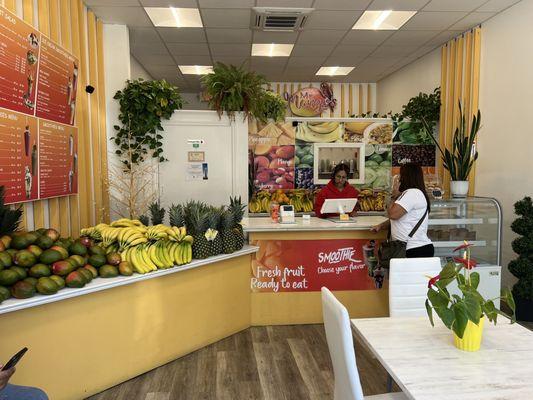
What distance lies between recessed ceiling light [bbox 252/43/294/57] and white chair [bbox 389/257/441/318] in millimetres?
4949

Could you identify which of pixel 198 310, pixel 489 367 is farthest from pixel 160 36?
pixel 489 367

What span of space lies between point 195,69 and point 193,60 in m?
0.82

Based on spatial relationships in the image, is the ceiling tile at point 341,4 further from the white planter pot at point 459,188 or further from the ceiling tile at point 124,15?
the white planter pot at point 459,188

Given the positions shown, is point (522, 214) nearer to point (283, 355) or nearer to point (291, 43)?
point (283, 355)

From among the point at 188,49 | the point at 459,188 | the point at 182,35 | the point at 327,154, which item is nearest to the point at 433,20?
the point at 459,188

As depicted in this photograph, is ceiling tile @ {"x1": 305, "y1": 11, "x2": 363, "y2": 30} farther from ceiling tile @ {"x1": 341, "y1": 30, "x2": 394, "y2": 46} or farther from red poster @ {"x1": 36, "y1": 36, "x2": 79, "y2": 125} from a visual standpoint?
red poster @ {"x1": 36, "y1": 36, "x2": 79, "y2": 125}

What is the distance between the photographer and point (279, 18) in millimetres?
5473

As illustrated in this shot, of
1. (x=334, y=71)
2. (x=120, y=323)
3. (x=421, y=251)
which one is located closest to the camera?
(x=120, y=323)

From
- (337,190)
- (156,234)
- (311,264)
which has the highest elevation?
(337,190)

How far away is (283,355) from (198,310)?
89cm

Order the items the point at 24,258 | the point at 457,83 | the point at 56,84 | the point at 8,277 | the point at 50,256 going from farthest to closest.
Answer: the point at 457,83
the point at 56,84
the point at 50,256
the point at 24,258
the point at 8,277

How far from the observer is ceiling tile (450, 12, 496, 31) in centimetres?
543

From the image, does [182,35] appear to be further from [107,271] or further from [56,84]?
[107,271]

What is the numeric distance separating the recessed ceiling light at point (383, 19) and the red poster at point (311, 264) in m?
2.95
